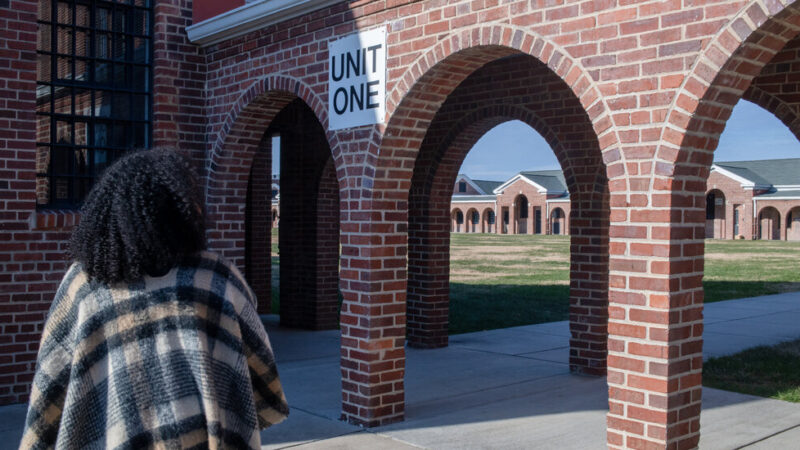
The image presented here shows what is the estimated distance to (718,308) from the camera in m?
14.3

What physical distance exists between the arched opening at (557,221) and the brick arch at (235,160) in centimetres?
5901

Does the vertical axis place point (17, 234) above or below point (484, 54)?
below

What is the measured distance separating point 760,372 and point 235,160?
6259 millimetres

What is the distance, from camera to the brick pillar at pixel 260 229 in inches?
488

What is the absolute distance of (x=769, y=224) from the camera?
5309 centimetres

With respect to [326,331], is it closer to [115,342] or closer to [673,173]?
[673,173]

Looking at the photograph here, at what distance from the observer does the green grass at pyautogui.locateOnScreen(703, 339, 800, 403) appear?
7477mm

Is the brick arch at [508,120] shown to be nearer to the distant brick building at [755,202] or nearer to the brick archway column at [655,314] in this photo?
the brick archway column at [655,314]

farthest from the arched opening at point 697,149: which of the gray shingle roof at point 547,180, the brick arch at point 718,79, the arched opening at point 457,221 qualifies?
the arched opening at point 457,221

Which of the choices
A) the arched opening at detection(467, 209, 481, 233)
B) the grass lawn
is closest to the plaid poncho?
the grass lawn

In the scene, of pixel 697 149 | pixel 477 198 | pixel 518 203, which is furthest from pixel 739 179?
pixel 697 149

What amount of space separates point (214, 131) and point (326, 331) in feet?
14.3

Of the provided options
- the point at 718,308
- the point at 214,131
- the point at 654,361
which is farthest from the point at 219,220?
the point at 718,308

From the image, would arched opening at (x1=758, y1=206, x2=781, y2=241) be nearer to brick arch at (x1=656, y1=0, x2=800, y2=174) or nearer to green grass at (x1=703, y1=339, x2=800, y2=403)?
green grass at (x1=703, y1=339, x2=800, y2=403)
